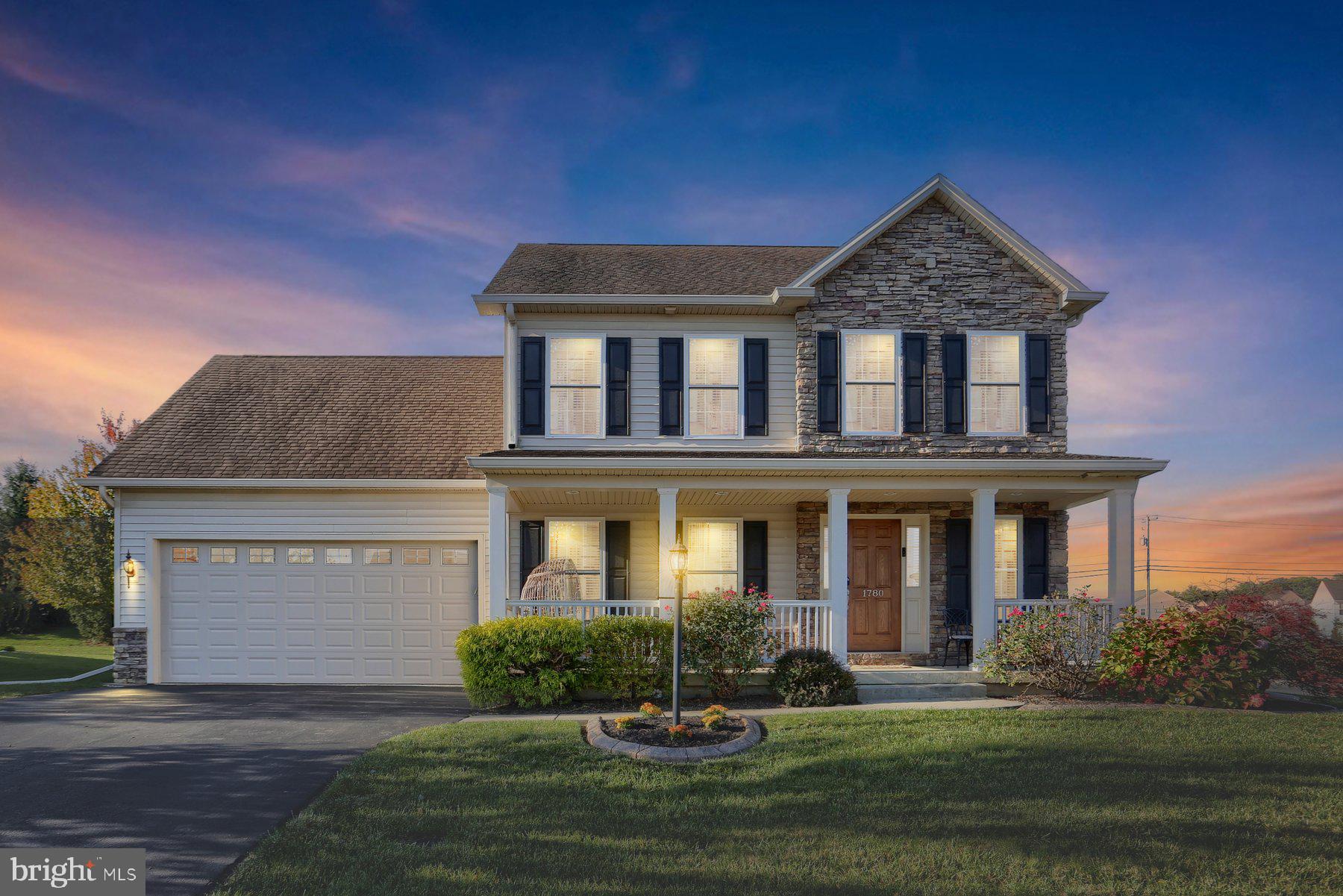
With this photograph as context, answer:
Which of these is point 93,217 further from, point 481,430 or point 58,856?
point 58,856

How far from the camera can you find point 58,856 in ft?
17.7

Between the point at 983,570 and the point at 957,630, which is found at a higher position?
the point at 983,570

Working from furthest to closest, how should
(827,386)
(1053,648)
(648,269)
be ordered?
(648,269)
(827,386)
(1053,648)

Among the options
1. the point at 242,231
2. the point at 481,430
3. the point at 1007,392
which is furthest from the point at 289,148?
the point at 1007,392

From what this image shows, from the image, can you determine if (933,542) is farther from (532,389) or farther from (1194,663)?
(532,389)

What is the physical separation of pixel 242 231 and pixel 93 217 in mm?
2400

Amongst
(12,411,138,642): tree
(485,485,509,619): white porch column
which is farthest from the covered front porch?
(12,411,138,642): tree

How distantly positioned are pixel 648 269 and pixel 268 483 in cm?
781

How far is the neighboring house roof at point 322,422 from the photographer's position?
13.2 m

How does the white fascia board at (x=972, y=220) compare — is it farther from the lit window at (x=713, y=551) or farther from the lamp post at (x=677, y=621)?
the lamp post at (x=677, y=621)

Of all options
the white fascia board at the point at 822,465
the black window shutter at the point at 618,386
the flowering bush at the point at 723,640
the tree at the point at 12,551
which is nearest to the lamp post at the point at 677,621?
the flowering bush at the point at 723,640

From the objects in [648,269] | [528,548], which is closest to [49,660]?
[528,548]

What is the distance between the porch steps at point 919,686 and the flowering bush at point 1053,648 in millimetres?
325

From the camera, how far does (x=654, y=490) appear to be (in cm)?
1180
